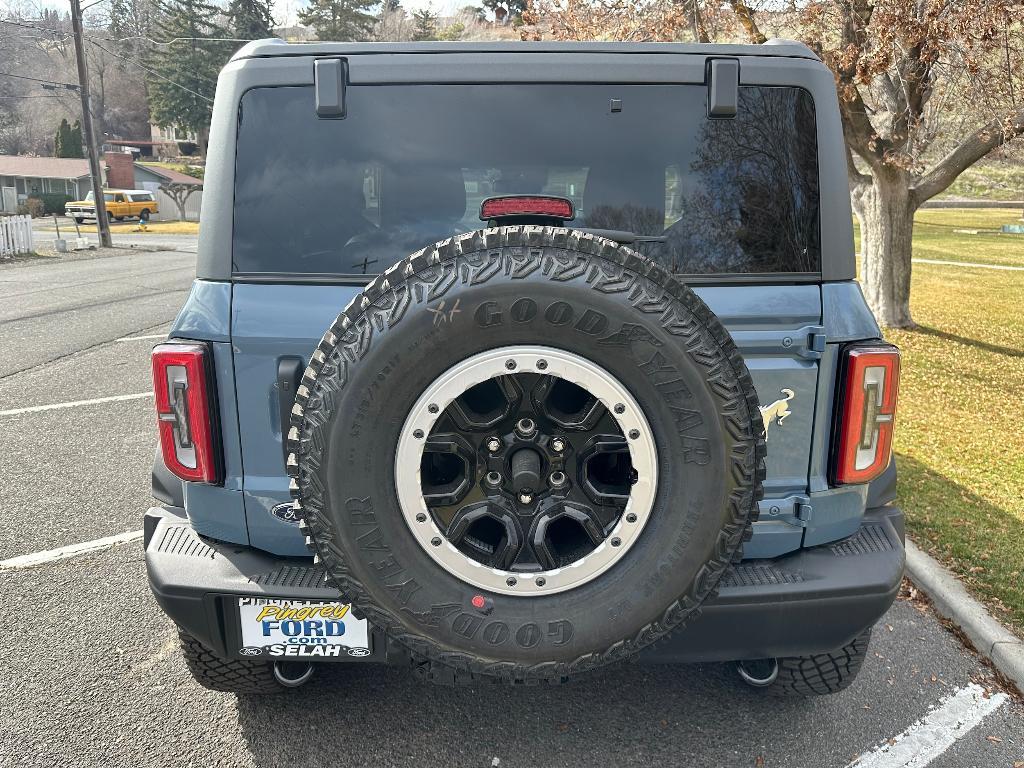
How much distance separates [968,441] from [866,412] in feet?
14.0

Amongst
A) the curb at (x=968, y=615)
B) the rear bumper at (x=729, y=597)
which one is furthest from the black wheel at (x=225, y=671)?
the curb at (x=968, y=615)

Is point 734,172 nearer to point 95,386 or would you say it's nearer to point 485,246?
point 485,246

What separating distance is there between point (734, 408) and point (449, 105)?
1.17 metres

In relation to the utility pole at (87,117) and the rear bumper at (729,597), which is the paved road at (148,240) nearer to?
the utility pole at (87,117)

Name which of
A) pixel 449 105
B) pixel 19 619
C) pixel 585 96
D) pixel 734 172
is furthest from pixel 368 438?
pixel 19 619

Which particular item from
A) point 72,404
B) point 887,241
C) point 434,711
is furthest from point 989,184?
point 434,711

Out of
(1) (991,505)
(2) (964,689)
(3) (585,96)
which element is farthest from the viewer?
(1) (991,505)

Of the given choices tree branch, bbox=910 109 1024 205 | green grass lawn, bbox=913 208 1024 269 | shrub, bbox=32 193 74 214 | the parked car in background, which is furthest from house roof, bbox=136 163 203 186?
→ tree branch, bbox=910 109 1024 205

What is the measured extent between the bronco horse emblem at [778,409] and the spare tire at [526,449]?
0.32 m

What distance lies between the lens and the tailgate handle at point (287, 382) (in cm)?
207

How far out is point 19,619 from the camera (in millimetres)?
3180

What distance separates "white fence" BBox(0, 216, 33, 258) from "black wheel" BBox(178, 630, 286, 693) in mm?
22810

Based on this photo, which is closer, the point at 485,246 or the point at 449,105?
the point at 485,246

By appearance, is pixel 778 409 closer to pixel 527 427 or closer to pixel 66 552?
pixel 527 427
